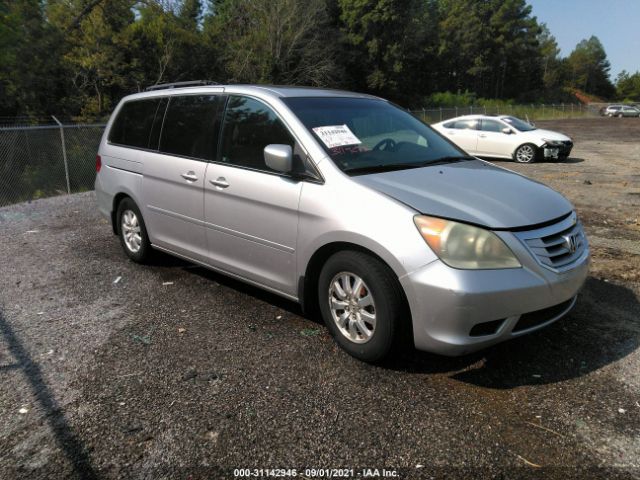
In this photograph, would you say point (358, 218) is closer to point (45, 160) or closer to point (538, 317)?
point (538, 317)

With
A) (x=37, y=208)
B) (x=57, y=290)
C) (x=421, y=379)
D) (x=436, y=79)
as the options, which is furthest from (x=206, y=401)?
(x=436, y=79)

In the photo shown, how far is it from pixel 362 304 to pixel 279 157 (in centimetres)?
113

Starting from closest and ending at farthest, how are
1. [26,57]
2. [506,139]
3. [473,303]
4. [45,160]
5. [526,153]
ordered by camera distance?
[473,303] < [45,160] < [526,153] < [506,139] < [26,57]

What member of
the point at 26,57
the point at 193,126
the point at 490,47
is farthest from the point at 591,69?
the point at 193,126

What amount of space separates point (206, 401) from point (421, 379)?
1.30m

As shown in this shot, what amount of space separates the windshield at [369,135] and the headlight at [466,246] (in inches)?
31.8

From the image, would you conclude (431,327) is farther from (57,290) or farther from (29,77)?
(29,77)

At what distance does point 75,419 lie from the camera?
290 centimetres

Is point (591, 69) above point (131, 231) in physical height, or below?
above

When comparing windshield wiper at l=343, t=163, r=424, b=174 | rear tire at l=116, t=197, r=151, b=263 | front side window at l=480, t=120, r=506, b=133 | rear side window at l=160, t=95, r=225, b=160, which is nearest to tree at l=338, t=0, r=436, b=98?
front side window at l=480, t=120, r=506, b=133

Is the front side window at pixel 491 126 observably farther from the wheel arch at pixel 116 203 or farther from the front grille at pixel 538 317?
the front grille at pixel 538 317

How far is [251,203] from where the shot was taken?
3.97 metres

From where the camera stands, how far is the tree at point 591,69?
115938 mm

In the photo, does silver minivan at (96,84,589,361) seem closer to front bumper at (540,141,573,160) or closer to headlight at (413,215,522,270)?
headlight at (413,215,522,270)
